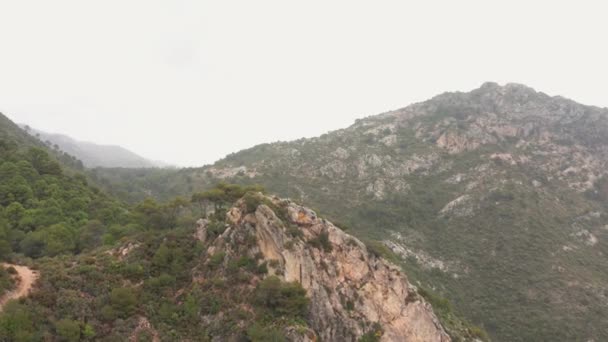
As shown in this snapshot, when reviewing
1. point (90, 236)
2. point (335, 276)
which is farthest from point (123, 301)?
point (335, 276)

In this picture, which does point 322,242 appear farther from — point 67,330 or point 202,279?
Answer: point 67,330

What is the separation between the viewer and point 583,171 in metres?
100

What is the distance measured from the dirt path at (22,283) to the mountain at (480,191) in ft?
196

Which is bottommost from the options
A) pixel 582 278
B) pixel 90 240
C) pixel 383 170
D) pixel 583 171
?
pixel 582 278

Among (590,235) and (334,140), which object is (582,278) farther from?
(334,140)

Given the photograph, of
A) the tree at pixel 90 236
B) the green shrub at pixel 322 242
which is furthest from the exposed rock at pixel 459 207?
the tree at pixel 90 236

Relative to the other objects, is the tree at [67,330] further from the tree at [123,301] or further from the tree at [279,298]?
the tree at [279,298]

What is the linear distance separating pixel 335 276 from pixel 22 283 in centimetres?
2729

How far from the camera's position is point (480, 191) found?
94188 millimetres

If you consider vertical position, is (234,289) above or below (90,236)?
below

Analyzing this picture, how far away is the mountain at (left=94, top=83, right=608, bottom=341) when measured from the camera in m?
64.8

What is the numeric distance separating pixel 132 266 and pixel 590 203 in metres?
108

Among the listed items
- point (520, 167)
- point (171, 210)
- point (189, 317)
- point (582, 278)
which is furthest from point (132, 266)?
point (520, 167)

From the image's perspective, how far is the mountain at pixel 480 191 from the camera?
64812mm
